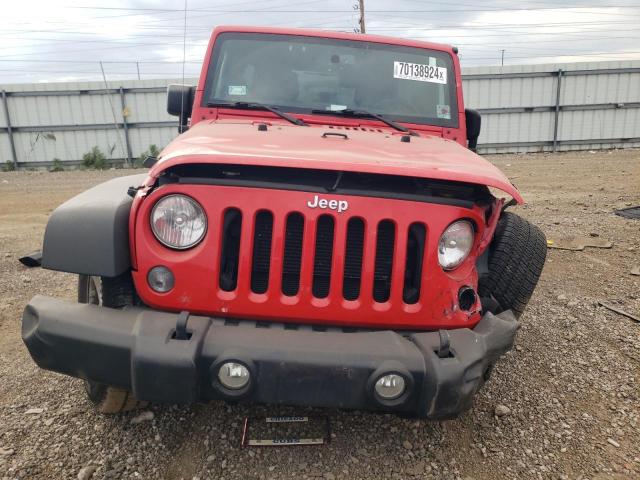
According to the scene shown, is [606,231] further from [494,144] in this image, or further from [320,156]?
[494,144]

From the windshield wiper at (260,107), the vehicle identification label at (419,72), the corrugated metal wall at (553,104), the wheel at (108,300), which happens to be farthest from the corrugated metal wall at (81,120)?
the wheel at (108,300)

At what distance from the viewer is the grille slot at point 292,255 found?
2.26 meters

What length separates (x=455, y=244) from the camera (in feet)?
7.66

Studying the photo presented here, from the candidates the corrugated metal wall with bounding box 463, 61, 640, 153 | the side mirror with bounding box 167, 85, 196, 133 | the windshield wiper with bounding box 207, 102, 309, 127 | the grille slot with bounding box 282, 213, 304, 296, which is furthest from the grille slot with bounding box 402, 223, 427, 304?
the corrugated metal wall with bounding box 463, 61, 640, 153

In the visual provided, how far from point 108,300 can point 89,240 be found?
320mm

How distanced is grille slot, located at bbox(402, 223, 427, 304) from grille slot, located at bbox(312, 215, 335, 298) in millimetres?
332

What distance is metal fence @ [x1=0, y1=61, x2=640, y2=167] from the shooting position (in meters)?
15.6

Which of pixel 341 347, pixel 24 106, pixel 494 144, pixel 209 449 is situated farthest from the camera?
pixel 494 144

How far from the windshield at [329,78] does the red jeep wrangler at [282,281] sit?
105 centimetres

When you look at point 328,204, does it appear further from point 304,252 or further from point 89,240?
point 89,240

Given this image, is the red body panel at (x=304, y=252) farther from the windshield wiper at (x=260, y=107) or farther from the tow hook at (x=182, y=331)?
the windshield wiper at (x=260, y=107)

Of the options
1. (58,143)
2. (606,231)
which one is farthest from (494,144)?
(58,143)

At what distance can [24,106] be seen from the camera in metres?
15.4

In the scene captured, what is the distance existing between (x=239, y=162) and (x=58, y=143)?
51.7ft
